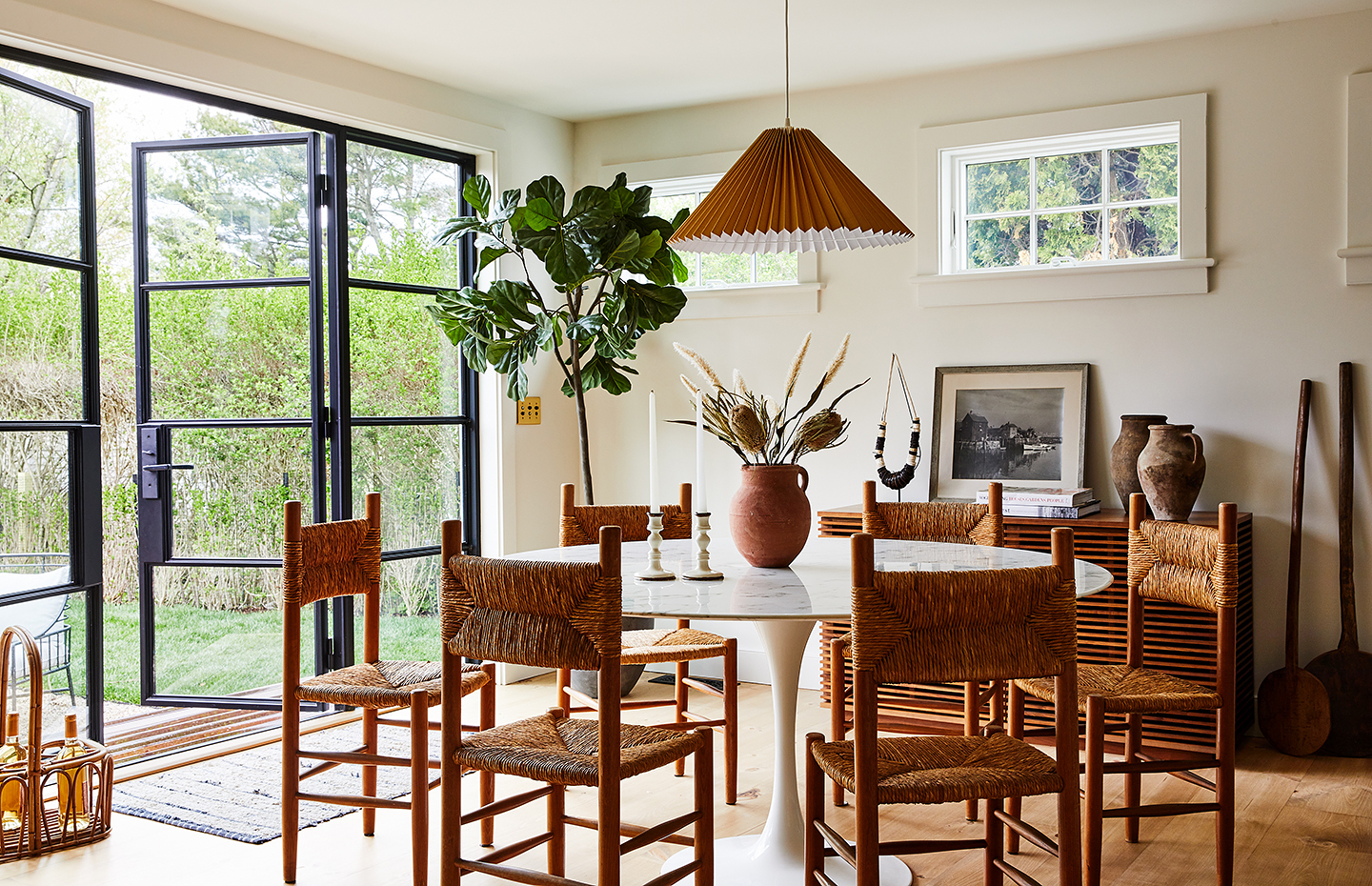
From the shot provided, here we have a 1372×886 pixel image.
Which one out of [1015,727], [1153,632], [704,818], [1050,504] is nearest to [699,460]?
[704,818]

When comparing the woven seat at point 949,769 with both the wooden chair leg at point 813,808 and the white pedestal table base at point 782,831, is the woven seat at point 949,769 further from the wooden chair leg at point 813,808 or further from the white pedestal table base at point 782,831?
the white pedestal table base at point 782,831

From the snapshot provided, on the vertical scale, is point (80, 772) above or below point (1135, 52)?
below

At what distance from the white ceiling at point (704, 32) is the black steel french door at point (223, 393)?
61 cm

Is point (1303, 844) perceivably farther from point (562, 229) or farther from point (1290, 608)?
point (562, 229)

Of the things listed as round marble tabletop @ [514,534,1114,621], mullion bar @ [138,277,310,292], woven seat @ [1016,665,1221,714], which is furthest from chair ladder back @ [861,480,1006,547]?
mullion bar @ [138,277,310,292]

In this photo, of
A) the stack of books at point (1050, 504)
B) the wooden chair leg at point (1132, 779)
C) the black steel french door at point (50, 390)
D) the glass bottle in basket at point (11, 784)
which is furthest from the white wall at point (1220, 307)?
the glass bottle in basket at point (11, 784)

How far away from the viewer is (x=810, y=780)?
7.52 feet

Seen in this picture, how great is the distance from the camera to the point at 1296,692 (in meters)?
3.91

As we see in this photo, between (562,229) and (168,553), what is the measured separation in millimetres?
1951

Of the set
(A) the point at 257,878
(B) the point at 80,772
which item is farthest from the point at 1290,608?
(B) the point at 80,772

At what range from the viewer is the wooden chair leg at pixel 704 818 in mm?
2330

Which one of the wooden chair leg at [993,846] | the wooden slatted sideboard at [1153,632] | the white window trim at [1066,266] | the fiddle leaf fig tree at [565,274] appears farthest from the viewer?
the fiddle leaf fig tree at [565,274]

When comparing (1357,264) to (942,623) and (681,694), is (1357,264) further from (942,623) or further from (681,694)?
(942,623)

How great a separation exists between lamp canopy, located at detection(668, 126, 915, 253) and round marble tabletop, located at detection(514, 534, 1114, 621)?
2.65 feet
